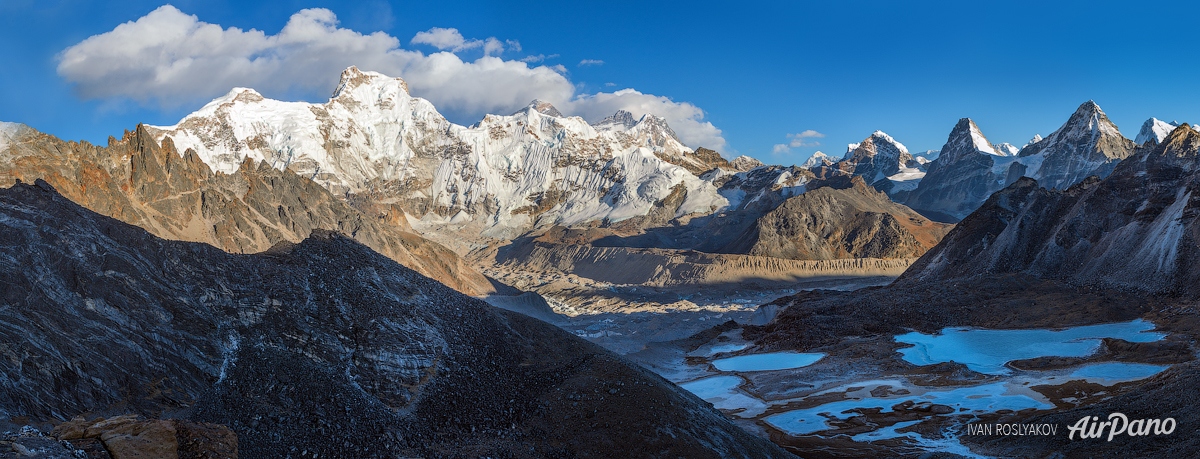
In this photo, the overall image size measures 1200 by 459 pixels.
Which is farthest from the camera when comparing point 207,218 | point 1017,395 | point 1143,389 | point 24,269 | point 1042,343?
point 207,218

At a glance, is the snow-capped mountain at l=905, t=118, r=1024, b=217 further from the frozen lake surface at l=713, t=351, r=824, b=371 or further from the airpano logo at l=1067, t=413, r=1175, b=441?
the airpano logo at l=1067, t=413, r=1175, b=441

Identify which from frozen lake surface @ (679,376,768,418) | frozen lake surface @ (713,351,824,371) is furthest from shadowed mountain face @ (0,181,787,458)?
frozen lake surface @ (713,351,824,371)

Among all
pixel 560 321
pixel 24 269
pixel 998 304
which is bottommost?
pixel 560 321

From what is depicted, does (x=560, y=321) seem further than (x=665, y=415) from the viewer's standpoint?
Yes

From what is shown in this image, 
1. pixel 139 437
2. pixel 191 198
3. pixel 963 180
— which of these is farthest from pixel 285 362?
pixel 963 180

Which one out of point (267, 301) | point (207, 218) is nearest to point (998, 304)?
point (267, 301)

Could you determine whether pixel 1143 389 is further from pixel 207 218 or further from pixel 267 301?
pixel 207 218

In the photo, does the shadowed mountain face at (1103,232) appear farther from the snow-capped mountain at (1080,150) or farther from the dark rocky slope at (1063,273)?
the snow-capped mountain at (1080,150)

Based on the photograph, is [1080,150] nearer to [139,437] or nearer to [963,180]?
[963,180]
